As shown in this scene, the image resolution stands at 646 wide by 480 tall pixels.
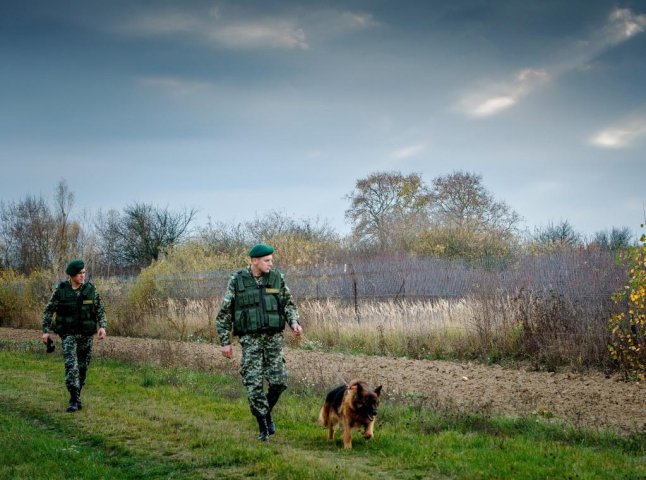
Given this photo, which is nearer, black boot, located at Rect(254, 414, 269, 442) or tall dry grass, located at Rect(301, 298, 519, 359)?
black boot, located at Rect(254, 414, 269, 442)

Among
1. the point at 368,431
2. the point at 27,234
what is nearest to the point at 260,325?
the point at 368,431

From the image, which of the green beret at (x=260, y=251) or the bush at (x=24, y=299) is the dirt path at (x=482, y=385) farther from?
the bush at (x=24, y=299)

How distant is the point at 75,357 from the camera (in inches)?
412

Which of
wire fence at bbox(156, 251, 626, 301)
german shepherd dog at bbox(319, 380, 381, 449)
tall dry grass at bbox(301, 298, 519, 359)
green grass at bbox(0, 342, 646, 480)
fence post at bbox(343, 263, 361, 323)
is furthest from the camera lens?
fence post at bbox(343, 263, 361, 323)

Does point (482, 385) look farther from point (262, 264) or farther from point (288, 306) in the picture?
point (262, 264)

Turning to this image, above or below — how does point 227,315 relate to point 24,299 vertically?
below

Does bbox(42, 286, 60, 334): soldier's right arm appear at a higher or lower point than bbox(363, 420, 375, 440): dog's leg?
higher

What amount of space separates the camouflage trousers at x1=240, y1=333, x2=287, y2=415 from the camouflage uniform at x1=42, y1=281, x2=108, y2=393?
378cm

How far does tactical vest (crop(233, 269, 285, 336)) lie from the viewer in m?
7.74

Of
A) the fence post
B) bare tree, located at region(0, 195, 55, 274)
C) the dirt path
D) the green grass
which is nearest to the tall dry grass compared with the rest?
the fence post

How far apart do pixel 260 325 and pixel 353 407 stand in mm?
1463

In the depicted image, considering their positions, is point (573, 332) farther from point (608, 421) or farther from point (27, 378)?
point (27, 378)

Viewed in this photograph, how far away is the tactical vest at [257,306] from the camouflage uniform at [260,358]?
7 centimetres

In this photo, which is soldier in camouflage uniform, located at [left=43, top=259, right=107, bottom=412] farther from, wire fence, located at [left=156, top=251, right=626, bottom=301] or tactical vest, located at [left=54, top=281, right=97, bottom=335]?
wire fence, located at [left=156, top=251, right=626, bottom=301]
